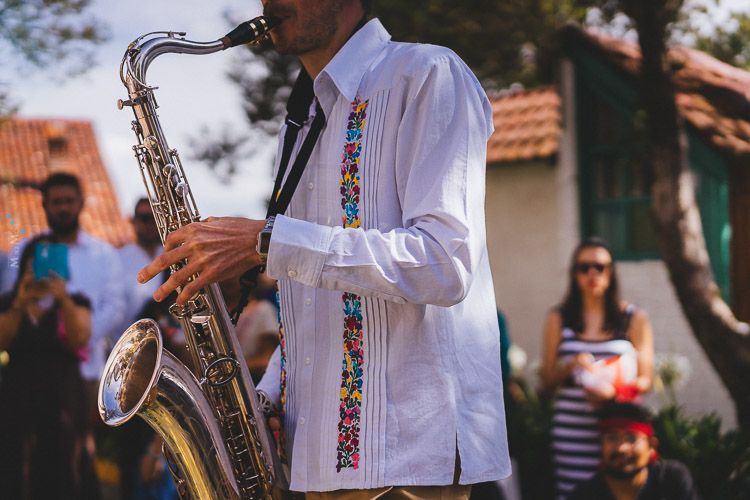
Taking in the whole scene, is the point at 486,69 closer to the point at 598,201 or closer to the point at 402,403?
the point at 598,201

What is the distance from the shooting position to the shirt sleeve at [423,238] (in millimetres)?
1660

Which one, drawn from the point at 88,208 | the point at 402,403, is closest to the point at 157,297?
the point at 402,403

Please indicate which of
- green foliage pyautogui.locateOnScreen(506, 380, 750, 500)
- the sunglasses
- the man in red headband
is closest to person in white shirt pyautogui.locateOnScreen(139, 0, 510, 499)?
the man in red headband

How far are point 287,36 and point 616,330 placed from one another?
10.1 feet

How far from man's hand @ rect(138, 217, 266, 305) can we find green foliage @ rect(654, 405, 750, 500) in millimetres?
4027

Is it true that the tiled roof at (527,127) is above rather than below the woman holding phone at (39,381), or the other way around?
above

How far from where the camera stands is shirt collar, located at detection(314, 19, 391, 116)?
77.9 inches

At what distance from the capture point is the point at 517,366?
840cm

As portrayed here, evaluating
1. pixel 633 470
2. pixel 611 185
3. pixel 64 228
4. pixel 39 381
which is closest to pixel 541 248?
pixel 611 185

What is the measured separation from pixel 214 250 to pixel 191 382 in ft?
2.02

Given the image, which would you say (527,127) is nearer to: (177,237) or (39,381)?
(39,381)

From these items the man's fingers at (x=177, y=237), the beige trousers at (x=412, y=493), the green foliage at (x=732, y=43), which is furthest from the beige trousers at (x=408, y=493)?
the green foliage at (x=732, y=43)

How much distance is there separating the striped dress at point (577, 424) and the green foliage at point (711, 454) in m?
0.91

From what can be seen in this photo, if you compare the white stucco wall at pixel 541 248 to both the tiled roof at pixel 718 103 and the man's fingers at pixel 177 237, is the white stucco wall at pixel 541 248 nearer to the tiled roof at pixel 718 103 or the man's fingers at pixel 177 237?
the tiled roof at pixel 718 103
